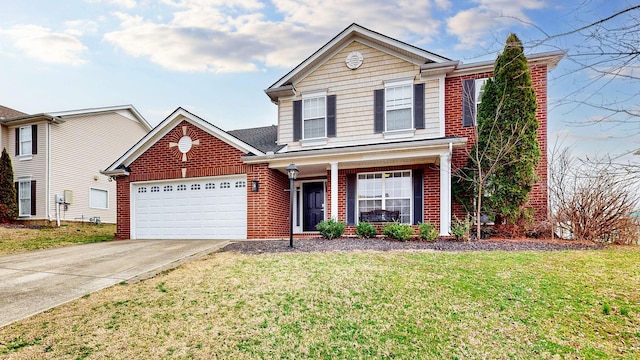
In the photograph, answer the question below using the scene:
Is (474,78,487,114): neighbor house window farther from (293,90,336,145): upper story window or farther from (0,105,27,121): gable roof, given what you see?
(0,105,27,121): gable roof

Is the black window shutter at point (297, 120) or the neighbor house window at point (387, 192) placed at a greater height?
the black window shutter at point (297, 120)

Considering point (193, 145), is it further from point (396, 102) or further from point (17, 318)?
point (17, 318)

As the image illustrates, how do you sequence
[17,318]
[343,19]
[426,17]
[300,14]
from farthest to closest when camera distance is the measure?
[343,19]
[300,14]
[426,17]
[17,318]

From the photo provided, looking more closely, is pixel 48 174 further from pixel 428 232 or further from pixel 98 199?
pixel 428 232

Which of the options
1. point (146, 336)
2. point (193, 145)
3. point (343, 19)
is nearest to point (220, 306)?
point (146, 336)

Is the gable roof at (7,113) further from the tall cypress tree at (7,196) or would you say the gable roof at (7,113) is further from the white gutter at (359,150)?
the white gutter at (359,150)

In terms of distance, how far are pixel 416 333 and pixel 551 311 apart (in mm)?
1980

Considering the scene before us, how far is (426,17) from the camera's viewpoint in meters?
9.93

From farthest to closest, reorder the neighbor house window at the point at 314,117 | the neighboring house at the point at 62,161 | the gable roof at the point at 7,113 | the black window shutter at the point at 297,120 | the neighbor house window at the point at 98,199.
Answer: the neighbor house window at the point at 98,199, the gable roof at the point at 7,113, the neighboring house at the point at 62,161, the black window shutter at the point at 297,120, the neighbor house window at the point at 314,117

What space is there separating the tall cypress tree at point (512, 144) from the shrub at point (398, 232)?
2454 mm

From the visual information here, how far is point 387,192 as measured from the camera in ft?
39.3

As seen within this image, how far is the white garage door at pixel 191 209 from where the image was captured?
41.1ft

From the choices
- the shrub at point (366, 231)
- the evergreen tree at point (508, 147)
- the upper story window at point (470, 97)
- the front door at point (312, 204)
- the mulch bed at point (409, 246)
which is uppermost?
the upper story window at point (470, 97)

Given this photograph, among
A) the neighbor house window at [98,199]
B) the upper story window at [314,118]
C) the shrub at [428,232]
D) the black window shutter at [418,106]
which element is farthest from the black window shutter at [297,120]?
the neighbor house window at [98,199]
